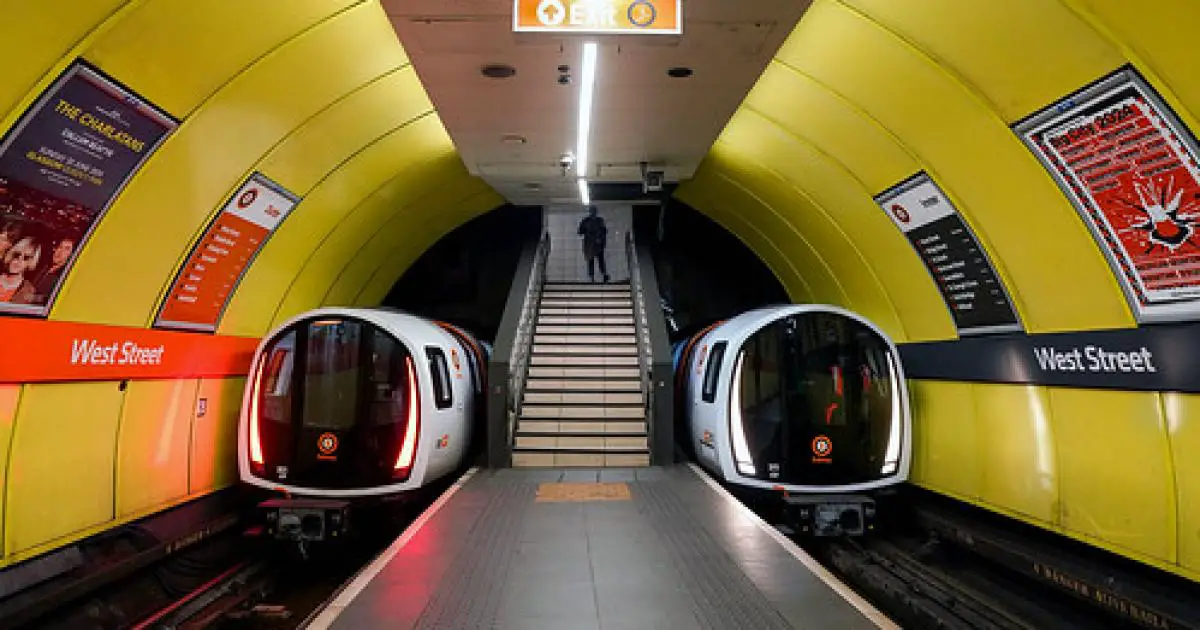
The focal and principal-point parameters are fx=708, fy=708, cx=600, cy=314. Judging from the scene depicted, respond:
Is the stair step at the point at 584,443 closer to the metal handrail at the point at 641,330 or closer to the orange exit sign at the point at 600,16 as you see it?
the metal handrail at the point at 641,330

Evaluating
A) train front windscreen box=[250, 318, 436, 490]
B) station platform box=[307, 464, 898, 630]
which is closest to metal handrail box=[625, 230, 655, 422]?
station platform box=[307, 464, 898, 630]

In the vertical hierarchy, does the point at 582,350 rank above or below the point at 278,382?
above

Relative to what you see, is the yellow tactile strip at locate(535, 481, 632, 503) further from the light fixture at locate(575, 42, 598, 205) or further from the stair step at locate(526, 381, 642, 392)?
the light fixture at locate(575, 42, 598, 205)

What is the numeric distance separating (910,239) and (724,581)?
15.9 feet

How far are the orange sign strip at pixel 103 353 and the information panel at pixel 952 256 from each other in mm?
7329

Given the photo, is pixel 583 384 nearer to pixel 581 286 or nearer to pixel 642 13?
pixel 581 286

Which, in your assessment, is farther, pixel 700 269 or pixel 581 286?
pixel 700 269

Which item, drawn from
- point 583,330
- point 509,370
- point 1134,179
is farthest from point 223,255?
point 1134,179

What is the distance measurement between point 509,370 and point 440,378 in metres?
1.40

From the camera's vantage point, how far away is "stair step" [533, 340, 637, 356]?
36.8ft

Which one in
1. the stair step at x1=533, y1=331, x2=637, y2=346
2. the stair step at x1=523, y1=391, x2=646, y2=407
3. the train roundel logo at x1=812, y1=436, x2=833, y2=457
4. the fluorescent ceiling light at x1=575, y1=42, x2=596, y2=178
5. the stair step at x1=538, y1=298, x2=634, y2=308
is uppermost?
the fluorescent ceiling light at x1=575, y1=42, x2=596, y2=178

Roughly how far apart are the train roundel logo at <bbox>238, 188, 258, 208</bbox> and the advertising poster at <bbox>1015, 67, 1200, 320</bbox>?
681cm

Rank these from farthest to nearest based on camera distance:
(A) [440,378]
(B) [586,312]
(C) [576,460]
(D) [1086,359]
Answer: (B) [586,312], (C) [576,460], (A) [440,378], (D) [1086,359]

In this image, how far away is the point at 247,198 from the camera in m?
6.98
